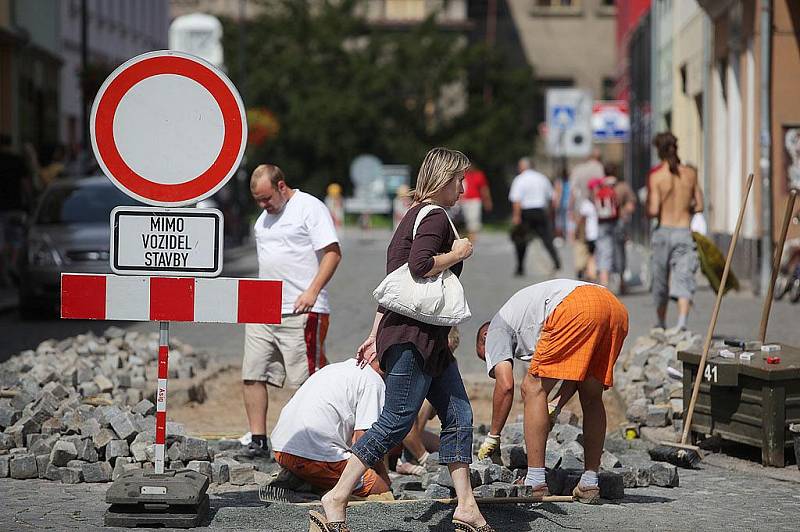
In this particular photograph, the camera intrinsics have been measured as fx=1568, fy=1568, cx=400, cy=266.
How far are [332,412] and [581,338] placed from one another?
4.33ft

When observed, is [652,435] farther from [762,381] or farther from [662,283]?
[662,283]

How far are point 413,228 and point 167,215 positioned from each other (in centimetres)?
117

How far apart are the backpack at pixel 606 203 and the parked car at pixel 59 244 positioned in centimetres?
633

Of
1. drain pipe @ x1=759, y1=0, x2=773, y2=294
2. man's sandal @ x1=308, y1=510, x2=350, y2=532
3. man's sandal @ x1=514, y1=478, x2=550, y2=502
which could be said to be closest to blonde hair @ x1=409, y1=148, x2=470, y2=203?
man's sandal @ x1=308, y1=510, x2=350, y2=532

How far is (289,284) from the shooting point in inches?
369

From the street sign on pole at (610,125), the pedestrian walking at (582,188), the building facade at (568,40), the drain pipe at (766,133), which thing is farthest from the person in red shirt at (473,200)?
the building facade at (568,40)

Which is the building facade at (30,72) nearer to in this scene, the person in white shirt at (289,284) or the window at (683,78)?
the window at (683,78)

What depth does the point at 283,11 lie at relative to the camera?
55.0 meters

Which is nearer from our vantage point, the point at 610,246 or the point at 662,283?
the point at 662,283

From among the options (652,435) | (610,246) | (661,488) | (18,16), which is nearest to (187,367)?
(652,435)

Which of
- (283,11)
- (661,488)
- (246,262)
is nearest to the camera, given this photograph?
(661,488)

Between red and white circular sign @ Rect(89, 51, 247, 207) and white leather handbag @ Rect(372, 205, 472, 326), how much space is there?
38.6 inches

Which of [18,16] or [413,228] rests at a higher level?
[18,16]

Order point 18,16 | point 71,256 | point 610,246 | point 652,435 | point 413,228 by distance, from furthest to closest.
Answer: point 18,16 < point 610,246 < point 71,256 < point 652,435 < point 413,228
